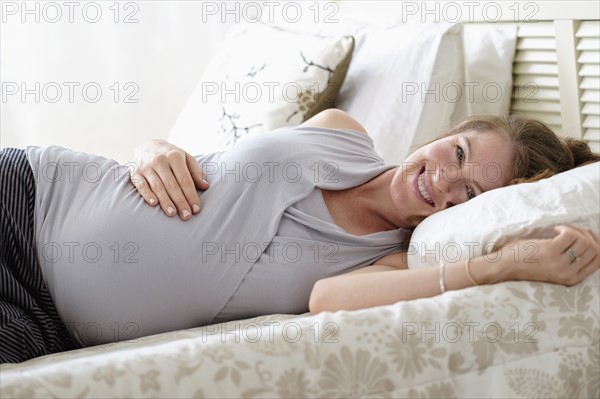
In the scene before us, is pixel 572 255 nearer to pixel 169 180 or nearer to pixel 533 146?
pixel 533 146

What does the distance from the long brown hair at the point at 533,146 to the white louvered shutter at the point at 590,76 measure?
1.15 feet

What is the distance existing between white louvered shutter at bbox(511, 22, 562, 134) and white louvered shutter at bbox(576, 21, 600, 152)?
65mm

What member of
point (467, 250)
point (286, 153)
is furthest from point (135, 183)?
point (467, 250)

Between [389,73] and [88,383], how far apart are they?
1.28 meters

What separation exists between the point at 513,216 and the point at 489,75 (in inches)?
32.3

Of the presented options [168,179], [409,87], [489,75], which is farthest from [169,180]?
[489,75]

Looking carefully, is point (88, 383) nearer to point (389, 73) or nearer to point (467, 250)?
point (467, 250)

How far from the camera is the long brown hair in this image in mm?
1478

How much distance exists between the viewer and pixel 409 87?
1979 mm

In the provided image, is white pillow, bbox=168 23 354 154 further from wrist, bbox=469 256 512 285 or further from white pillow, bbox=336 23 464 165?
wrist, bbox=469 256 512 285

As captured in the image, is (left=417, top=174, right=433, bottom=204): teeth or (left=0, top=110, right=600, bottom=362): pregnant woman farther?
(left=417, top=174, right=433, bottom=204): teeth

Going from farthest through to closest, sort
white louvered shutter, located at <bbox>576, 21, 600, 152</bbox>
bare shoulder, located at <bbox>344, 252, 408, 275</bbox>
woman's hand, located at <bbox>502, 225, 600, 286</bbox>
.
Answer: white louvered shutter, located at <bbox>576, 21, 600, 152</bbox>
bare shoulder, located at <bbox>344, 252, 408, 275</bbox>
woman's hand, located at <bbox>502, 225, 600, 286</bbox>

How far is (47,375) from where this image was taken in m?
0.97

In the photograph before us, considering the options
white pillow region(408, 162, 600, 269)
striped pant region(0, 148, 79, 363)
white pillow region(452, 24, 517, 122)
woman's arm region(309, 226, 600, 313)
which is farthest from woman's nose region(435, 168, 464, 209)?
striped pant region(0, 148, 79, 363)
